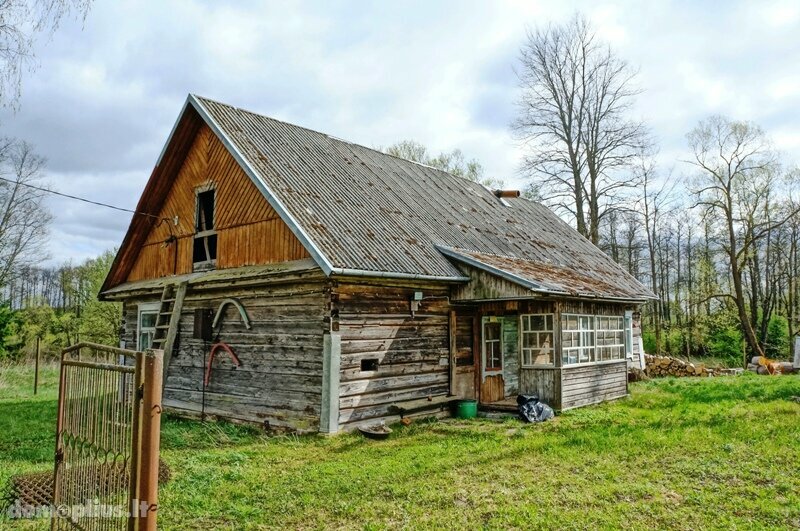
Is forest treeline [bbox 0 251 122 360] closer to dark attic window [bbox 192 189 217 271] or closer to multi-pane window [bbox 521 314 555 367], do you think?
dark attic window [bbox 192 189 217 271]

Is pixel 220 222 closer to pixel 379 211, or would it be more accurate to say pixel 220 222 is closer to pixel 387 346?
pixel 379 211

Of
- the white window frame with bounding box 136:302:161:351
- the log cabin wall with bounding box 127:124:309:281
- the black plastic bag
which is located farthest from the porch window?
the white window frame with bounding box 136:302:161:351

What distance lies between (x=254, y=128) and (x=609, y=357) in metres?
10.8

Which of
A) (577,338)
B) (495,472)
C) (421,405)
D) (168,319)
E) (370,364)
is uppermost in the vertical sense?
(168,319)

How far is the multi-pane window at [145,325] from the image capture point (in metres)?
15.4

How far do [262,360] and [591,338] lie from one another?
798 centimetres

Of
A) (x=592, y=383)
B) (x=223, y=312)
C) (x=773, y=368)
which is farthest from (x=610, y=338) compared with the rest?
(x=773, y=368)

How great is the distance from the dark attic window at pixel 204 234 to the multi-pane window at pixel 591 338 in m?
8.29

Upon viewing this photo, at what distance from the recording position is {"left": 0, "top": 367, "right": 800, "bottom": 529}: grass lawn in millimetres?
6125

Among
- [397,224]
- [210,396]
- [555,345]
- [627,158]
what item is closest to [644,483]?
[555,345]

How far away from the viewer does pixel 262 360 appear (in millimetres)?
11695

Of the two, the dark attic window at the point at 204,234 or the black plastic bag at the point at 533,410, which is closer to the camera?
the black plastic bag at the point at 533,410

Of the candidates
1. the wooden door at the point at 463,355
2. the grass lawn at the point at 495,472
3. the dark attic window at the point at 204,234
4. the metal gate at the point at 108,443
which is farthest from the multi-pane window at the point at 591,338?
the metal gate at the point at 108,443

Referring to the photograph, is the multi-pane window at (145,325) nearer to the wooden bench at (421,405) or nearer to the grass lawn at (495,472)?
the grass lawn at (495,472)
